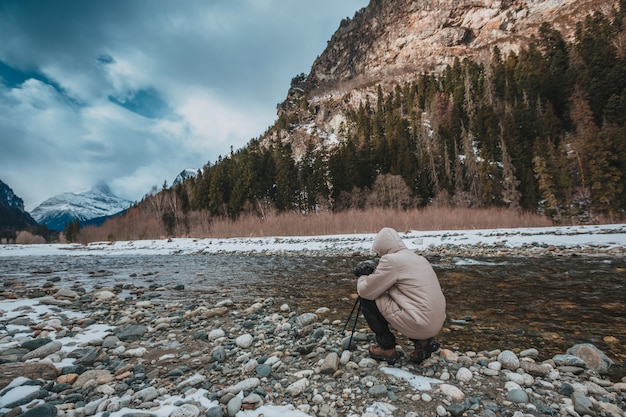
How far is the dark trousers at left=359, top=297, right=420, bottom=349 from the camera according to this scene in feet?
9.42

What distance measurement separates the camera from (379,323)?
2881mm

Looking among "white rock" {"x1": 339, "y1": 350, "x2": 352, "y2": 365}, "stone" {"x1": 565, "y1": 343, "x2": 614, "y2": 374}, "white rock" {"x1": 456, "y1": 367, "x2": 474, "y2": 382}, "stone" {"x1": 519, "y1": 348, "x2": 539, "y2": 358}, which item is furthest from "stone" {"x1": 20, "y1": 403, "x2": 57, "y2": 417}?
"stone" {"x1": 565, "y1": 343, "x2": 614, "y2": 374}

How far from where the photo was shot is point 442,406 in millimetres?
2137

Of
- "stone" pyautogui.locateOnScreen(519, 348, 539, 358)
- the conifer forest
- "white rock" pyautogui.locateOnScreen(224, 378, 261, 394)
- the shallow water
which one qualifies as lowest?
the shallow water

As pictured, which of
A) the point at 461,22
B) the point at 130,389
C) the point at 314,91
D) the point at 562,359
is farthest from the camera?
the point at 314,91

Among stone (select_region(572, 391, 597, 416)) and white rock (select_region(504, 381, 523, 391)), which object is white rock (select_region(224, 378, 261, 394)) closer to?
white rock (select_region(504, 381, 523, 391))

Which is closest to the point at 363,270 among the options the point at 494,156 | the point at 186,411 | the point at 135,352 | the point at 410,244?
the point at 186,411

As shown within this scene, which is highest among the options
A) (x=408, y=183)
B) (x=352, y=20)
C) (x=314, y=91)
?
(x=352, y=20)

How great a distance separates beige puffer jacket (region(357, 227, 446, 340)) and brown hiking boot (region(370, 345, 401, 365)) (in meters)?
0.36

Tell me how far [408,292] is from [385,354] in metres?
0.81

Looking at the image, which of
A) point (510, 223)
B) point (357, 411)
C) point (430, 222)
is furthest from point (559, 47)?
point (357, 411)

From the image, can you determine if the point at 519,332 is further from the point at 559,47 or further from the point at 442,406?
the point at 559,47

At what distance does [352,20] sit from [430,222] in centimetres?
11087

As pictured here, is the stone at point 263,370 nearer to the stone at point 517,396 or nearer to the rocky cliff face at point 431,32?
the stone at point 517,396
